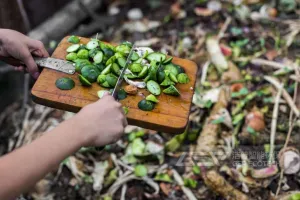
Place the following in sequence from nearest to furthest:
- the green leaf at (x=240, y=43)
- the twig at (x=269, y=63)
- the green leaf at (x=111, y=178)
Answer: the green leaf at (x=111, y=178)
the twig at (x=269, y=63)
the green leaf at (x=240, y=43)

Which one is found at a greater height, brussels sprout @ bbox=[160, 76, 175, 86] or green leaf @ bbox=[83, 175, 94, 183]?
brussels sprout @ bbox=[160, 76, 175, 86]

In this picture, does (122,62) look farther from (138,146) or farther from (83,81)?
(138,146)

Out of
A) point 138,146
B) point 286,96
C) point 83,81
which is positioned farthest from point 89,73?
point 286,96

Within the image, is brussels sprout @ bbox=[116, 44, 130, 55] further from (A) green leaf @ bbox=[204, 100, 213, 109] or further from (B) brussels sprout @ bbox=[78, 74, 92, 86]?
(A) green leaf @ bbox=[204, 100, 213, 109]

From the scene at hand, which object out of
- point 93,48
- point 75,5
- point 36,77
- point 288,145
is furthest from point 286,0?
point 36,77

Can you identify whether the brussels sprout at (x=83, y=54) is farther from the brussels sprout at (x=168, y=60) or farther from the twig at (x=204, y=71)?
the twig at (x=204, y=71)

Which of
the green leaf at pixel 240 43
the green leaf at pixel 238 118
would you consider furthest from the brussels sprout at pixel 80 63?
the green leaf at pixel 240 43

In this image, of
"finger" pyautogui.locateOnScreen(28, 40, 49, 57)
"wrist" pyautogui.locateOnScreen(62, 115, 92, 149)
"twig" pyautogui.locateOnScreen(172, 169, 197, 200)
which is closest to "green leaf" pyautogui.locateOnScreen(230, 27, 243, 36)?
"twig" pyautogui.locateOnScreen(172, 169, 197, 200)
